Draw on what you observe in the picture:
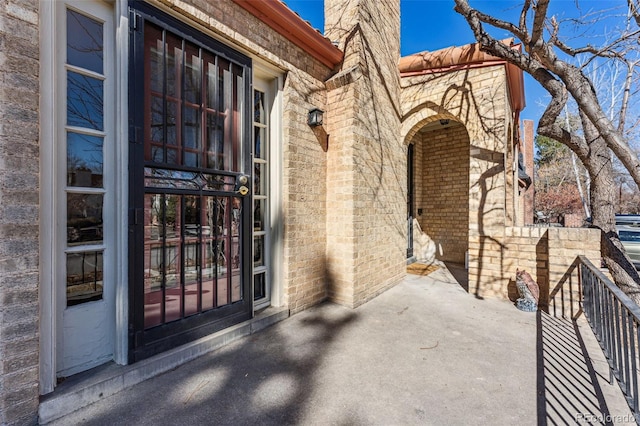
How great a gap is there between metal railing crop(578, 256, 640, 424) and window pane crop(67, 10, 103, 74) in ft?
13.7

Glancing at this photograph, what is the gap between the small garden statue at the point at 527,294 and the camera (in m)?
3.92

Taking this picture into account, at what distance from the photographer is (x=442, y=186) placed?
7.45m

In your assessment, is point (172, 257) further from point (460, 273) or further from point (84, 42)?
point (460, 273)

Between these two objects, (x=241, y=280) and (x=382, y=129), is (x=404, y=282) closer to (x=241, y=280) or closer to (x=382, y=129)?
(x=382, y=129)

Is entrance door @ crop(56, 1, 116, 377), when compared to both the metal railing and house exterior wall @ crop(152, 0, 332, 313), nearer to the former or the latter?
house exterior wall @ crop(152, 0, 332, 313)

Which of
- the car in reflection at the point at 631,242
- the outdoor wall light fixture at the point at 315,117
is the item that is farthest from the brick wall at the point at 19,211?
the car in reflection at the point at 631,242

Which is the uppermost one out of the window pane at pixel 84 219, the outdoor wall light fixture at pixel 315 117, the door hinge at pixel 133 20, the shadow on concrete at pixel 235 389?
the door hinge at pixel 133 20

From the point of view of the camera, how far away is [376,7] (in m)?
4.54

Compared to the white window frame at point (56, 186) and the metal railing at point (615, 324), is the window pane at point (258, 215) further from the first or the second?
the metal railing at point (615, 324)

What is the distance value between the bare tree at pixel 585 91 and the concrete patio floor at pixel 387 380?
1122 millimetres

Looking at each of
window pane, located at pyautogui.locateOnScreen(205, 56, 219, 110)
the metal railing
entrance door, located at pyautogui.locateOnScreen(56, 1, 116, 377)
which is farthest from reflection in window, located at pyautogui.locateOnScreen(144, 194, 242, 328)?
the metal railing

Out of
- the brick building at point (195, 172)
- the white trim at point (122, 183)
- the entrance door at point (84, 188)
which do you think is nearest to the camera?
the brick building at point (195, 172)

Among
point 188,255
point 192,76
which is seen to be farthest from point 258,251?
point 192,76

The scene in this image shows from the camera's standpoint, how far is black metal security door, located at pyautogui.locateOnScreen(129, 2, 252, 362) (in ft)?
7.69
